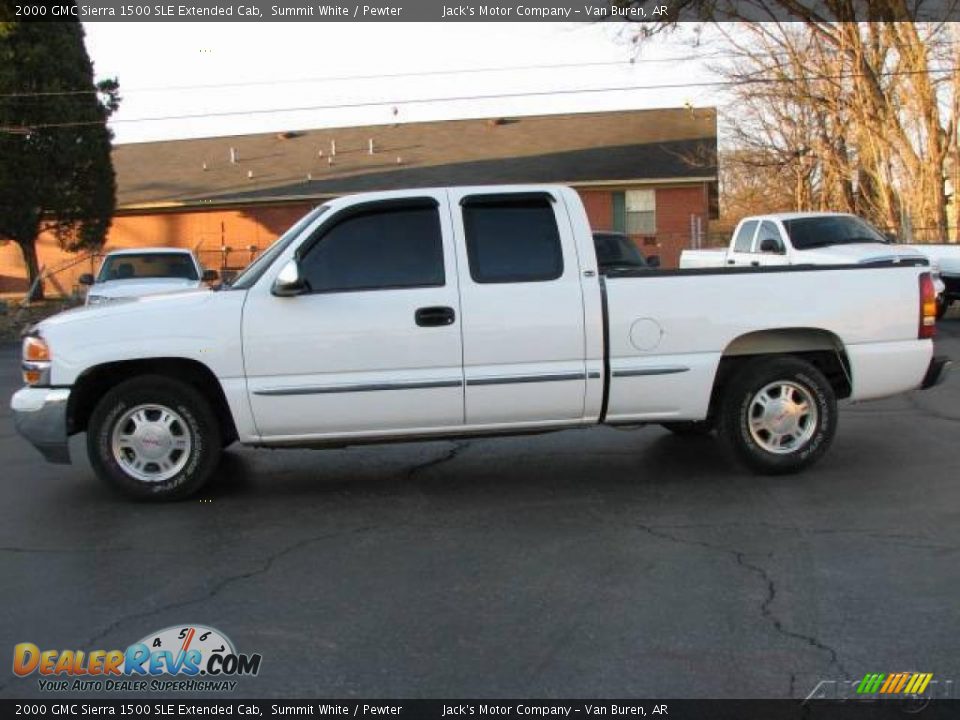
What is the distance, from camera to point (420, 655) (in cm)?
386

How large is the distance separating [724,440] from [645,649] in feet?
9.54

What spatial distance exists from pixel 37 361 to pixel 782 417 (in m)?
4.84

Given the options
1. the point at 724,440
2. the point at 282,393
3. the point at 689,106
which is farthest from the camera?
the point at 689,106

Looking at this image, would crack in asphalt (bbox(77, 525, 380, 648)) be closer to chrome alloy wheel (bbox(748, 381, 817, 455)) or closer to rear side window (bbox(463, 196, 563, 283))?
rear side window (bbox(463, 196, 563, 283))

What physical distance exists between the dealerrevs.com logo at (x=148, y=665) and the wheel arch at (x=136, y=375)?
7.42 ft

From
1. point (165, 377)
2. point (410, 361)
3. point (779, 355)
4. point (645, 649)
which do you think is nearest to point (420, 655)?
point (645, 649)

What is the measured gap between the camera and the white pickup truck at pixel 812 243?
14703 mm

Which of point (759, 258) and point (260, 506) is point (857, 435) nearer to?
point (260, 506)

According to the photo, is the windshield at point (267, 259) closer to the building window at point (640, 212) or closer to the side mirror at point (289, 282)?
the side mirror at point (289, 282)

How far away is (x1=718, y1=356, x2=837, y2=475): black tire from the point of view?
21.3 feet

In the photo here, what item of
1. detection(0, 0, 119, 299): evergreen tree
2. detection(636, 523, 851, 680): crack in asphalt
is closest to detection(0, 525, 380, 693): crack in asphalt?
detection(636, 523, 851, 680): crack in asphalt

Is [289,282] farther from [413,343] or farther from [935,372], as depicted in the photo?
[935,372]
